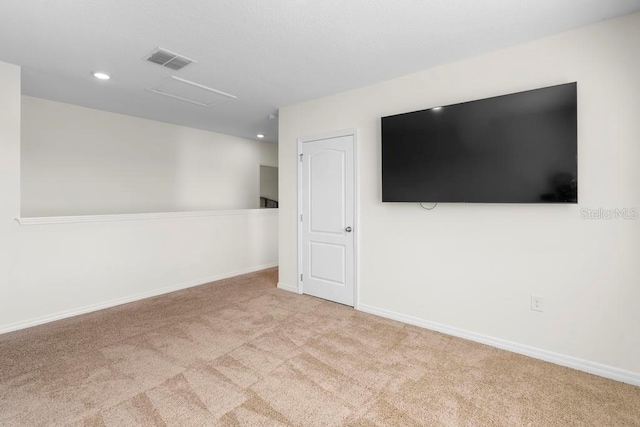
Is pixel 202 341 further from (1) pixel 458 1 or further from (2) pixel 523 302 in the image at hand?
(1) pixel 458 1

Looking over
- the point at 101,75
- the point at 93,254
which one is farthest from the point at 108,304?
the point at 101,75

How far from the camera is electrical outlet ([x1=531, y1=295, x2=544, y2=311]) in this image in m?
2.45

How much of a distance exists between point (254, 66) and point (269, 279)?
3.14 m

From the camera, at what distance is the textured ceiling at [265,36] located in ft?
6.63

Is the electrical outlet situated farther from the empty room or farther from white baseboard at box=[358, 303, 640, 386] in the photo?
white baseboard at box=[358, 303, 640, 386]

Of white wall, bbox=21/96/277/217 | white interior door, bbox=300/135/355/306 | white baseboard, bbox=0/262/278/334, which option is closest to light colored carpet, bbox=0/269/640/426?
white baseboard, bbox=0/262/278/334

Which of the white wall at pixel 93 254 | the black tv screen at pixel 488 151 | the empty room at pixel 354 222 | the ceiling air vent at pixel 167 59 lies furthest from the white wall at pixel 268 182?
the black tv screen at pixel 488 151

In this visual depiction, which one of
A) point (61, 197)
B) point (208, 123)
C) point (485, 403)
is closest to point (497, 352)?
point (485, 403)

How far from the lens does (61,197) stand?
3.93 metres

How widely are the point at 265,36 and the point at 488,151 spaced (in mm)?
2044

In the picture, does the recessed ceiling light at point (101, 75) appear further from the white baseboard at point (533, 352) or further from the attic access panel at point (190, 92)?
the white baseboard at point (533, 352)

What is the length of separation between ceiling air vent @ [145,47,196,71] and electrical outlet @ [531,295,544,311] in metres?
3.58

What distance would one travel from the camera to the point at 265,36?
7.73 ft

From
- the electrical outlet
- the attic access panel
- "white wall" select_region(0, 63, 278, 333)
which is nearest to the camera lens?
the electrical outlet
